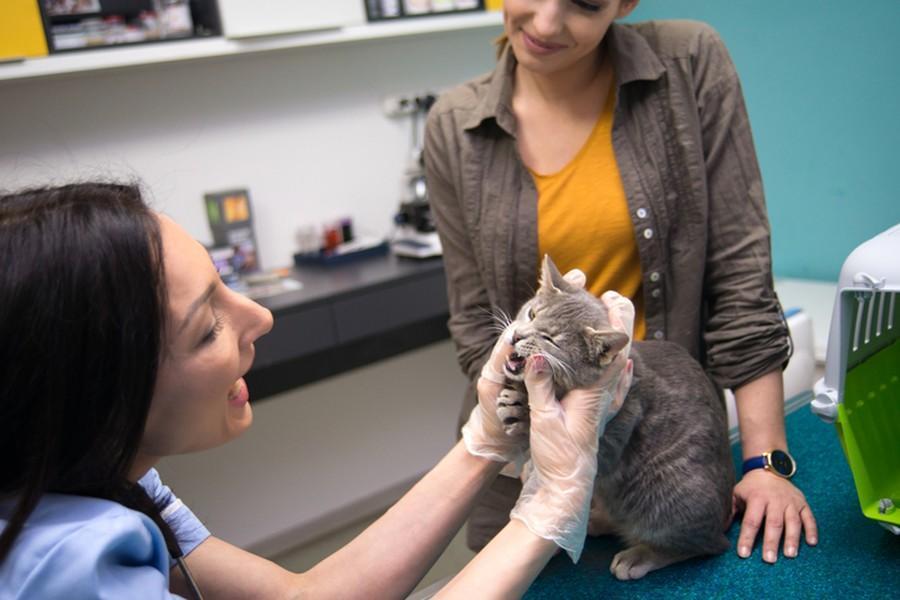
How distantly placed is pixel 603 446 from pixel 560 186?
472mm

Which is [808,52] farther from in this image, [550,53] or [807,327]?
[550,53]

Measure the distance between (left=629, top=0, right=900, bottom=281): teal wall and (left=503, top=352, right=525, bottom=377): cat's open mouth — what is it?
1.68m

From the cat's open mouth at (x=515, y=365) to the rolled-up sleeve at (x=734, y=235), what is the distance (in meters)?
0.39

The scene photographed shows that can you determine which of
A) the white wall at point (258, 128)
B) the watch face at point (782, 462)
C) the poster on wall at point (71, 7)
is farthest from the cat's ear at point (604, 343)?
the poster on wall at point (71, 7)

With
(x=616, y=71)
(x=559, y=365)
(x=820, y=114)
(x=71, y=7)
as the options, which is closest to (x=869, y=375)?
(x=559, y=365)

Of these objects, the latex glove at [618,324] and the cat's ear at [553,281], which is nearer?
the latex glove at [618,324]

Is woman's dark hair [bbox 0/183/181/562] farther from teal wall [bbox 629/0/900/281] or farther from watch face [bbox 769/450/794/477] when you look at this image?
teal wall [bbox 629/0/900/281]

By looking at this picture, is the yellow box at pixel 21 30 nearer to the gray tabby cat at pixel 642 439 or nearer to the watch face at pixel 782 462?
the gray tabby cat at pixel 642 439

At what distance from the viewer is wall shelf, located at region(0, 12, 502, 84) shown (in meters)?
2.37

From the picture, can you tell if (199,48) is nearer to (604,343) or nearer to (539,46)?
(539,46)

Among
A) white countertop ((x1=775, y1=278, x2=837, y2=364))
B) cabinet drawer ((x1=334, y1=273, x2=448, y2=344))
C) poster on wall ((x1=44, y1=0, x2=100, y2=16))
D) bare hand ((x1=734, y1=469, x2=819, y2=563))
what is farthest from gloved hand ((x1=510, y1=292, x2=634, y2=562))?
poster on wall ((x1=44, y1=0, x2=100, y2=16))

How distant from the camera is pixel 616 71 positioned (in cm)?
138

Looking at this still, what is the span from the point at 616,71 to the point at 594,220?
0.84 ft

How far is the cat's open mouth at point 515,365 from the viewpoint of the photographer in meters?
1.16
